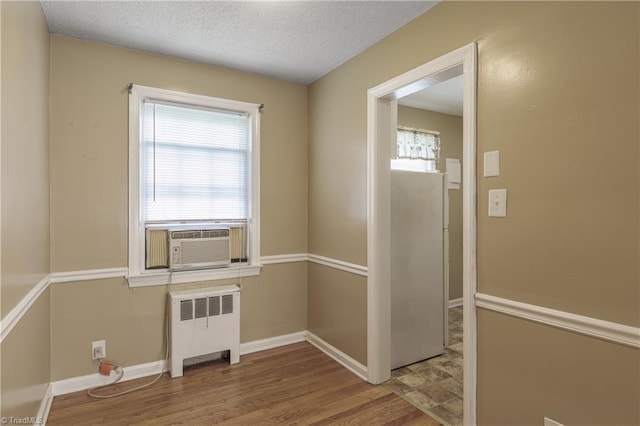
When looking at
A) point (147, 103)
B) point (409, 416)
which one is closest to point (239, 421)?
point (409, 416)

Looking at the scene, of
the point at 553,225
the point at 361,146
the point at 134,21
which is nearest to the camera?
the point at 553,225

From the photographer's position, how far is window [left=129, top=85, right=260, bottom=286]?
278 cm

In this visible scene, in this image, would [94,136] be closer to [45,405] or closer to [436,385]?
[45,405]

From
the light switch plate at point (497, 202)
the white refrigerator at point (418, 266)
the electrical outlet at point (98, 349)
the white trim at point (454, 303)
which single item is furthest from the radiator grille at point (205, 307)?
the white trim at point (454, 303)

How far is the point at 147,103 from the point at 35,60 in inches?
34.4

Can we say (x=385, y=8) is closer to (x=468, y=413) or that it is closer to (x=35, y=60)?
(x=35, y=60)

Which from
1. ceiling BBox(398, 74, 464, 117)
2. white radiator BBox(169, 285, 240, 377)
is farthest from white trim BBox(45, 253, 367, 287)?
ceiling BBox(398, 74, 464, 117)

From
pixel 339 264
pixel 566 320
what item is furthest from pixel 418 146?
pixel 566 320

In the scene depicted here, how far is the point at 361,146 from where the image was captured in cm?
279

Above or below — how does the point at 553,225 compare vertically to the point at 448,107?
below

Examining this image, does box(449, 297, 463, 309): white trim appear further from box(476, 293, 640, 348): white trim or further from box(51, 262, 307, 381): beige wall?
box(476, 293, 640, 348): white trim

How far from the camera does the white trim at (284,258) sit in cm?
333

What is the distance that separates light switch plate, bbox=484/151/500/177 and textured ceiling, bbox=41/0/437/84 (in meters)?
1.08

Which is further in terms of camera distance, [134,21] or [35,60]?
[134,21]
